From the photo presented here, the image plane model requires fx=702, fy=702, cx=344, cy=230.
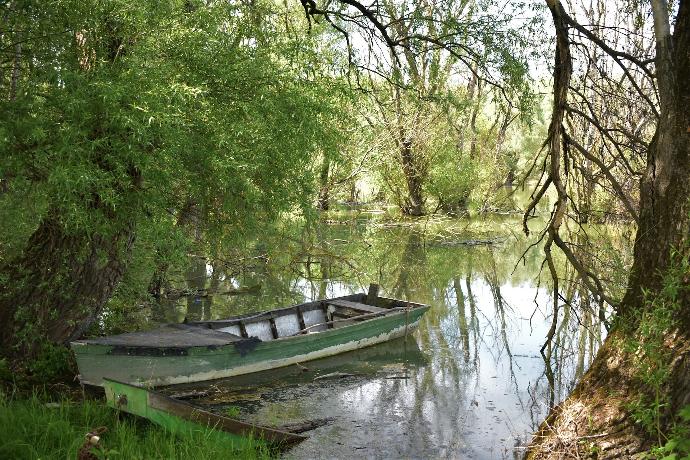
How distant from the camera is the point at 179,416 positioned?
6371mm

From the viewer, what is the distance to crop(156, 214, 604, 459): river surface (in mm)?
7852

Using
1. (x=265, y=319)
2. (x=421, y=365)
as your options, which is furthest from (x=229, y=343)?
(x=421, y=365)

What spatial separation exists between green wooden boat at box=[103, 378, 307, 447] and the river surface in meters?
0.96

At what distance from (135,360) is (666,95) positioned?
667cm

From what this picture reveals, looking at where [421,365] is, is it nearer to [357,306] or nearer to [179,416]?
[357,306]

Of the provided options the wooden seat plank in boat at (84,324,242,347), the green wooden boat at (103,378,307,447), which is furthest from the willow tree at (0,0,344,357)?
the green wooden boat at (103,378,307,447)

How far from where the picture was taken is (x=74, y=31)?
745 centimetres

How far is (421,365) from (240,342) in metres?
2.95

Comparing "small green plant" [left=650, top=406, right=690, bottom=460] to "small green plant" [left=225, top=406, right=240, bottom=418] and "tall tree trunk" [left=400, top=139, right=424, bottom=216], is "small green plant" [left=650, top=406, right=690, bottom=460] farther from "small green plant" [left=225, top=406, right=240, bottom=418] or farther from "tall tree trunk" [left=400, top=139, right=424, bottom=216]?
"tall tree trunk" [left=400, top=139, right=424, bottom=216]

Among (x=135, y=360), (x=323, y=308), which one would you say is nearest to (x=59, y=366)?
(x=135, y=360)

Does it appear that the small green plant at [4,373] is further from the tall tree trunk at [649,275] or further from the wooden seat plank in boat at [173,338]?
the tall tree trunk at [649,275]

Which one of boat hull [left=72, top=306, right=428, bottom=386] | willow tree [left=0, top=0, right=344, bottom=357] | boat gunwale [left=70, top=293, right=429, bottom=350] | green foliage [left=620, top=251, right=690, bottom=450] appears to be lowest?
boat hull [left=72, top=306, right=428, bottom=386]

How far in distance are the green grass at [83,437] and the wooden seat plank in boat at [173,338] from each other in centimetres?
179

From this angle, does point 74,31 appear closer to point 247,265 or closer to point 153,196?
point 153,196
